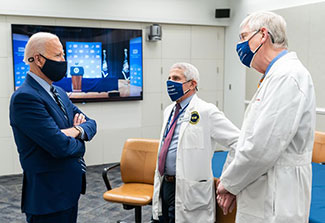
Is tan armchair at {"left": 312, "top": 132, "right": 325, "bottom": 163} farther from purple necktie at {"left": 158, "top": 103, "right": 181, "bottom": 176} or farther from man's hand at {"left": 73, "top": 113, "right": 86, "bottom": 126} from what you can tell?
man's hand at {"left": 73, "top": 113, "right": 86, "bottom": 126}

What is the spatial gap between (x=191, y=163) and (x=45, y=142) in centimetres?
108

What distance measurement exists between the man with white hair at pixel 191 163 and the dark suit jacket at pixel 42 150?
2.59 feet

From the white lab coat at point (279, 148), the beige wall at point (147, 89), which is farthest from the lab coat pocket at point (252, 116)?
the beige wall at point (147, 89)

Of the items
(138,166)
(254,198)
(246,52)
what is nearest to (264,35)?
(246,52)

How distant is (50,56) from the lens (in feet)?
6.99

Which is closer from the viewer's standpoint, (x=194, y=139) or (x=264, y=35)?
(x=264, y=35)

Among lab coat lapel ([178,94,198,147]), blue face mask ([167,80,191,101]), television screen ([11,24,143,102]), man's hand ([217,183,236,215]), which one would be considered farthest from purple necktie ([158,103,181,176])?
television screen ([11,24,143,102])

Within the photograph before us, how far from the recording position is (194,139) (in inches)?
101

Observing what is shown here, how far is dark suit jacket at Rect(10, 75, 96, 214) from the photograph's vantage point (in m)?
1.95

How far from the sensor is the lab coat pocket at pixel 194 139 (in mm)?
2557

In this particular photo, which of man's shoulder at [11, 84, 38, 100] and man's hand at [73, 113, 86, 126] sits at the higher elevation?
man's shoulder at [11, 84, 38, 100]

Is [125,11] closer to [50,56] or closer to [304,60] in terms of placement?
[304,60]

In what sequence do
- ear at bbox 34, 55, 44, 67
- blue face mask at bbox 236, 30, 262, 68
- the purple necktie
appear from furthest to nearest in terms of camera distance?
the purple necktie → ear at bbox 34, 55, 44, 67 → blue face mask at bbox 236, 30, 262, 68

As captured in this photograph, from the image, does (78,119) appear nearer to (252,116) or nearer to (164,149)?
(164,149)
